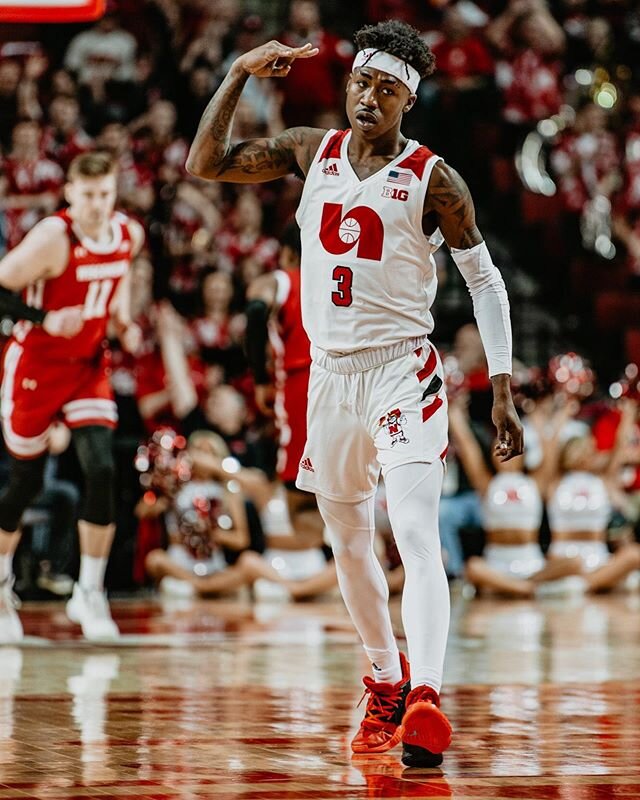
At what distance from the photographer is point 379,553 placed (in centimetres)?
1184

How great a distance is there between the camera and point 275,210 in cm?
1467

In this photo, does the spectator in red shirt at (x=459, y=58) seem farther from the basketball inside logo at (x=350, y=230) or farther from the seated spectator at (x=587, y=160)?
the basketball inside logo at (x=350, y=230)

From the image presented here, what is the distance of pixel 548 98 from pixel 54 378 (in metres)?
9.17

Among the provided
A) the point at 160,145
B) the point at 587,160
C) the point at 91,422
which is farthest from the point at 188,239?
the point at 91,422

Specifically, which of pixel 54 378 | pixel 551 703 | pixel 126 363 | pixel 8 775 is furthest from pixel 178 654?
pixel 126 363

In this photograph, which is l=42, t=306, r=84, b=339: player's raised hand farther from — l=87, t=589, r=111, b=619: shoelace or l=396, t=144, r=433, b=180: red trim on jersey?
l=396, t=144, r=433, b=180: red trim on jersey

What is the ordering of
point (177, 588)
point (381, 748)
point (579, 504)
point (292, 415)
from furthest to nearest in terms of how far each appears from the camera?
1. point (579, 504)
2. point (177, 588)
3. point (292, 415)
4. point (381, 748)

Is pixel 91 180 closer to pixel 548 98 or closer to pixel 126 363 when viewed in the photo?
pixel 126 363

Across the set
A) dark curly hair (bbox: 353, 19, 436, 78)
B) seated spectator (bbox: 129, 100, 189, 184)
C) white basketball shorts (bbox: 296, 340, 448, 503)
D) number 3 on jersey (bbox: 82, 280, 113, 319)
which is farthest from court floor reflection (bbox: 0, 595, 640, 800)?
seated spectator (bbox: 129, 100, 189, 184)

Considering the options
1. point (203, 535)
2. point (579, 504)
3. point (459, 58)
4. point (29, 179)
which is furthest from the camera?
point (459, 58)

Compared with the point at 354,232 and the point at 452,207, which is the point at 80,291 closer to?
the point at 354,232

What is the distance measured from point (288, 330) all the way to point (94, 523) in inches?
80.3

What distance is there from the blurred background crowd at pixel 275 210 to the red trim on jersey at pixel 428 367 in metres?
6.62

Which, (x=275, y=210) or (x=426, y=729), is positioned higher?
(x=275, y=210)
